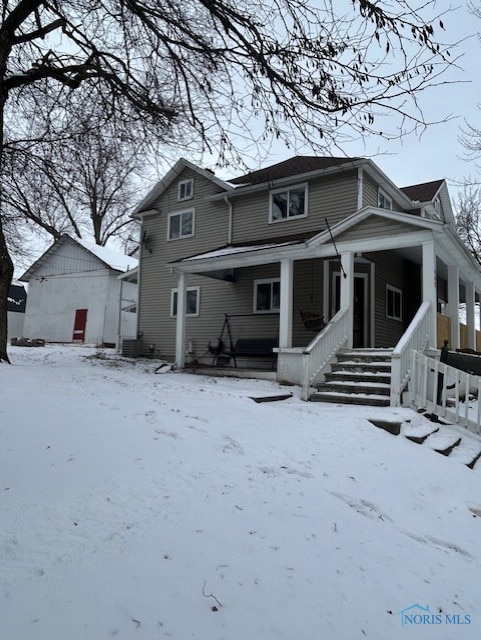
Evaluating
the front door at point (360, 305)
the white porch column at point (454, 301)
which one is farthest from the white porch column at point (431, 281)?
the front door at point (360, 305)

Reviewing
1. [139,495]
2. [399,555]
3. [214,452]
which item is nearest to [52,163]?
[214,452]

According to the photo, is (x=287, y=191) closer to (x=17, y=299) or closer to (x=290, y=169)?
(x=290, y=169)

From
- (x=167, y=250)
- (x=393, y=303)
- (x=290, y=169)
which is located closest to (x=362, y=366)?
(x=393, y=303)

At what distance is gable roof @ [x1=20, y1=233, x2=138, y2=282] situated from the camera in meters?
22.7

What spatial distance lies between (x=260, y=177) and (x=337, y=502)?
1232 cm

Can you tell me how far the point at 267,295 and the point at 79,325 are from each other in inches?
510

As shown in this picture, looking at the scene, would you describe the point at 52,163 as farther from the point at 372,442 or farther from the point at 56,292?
the point at 56,292

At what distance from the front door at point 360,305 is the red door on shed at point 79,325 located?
14.4 metres

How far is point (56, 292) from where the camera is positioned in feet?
78.4

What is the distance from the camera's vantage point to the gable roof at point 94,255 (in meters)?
22.7

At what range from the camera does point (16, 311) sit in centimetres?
2728

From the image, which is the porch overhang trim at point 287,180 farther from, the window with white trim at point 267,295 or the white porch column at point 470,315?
the white porch column at point 470,315

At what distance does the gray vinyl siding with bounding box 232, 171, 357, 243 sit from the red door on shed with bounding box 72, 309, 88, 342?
38.4 feet

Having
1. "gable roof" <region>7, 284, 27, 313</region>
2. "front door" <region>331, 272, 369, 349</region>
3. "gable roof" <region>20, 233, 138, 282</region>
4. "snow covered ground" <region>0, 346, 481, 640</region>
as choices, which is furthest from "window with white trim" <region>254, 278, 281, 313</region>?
"gable roof" <region>7, 284, 27, 313</region>
